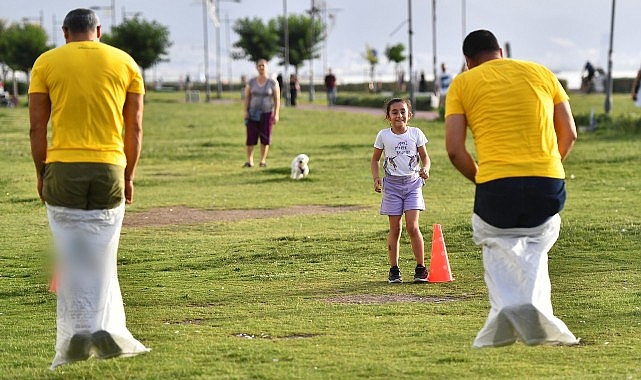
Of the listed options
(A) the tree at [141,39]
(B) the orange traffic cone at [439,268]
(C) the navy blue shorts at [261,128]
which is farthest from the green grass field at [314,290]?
(A) the tree at [141,39]

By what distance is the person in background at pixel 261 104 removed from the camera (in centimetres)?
2531

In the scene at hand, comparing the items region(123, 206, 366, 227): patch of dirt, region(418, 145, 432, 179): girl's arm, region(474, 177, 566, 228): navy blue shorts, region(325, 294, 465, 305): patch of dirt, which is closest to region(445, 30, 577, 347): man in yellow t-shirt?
region(474, 177, 566, 228): navy blue shorts

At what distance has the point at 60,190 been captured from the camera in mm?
8055

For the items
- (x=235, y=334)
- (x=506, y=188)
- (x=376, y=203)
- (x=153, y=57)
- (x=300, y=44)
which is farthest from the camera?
(x=300, y=44)

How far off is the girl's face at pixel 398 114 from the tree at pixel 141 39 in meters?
86.4

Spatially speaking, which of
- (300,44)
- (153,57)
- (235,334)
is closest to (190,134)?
(235,334)

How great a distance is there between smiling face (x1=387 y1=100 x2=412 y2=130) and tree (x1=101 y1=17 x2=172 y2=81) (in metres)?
86.4

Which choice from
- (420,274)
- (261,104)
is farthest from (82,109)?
(261,104)

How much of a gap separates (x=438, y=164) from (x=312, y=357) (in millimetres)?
17886

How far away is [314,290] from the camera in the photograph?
11789mm

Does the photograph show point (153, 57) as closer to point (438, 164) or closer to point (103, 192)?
point (438, 164)

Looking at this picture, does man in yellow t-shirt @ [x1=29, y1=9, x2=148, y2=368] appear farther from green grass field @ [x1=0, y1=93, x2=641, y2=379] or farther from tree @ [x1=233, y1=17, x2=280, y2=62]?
tree @ [x1=233, y1=17, x2=280, y2=62]

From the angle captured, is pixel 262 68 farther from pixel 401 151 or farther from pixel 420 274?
pixel 420 274

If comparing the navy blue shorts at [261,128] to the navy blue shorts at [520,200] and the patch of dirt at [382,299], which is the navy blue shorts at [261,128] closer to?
the patch of dirt at [382,299]
